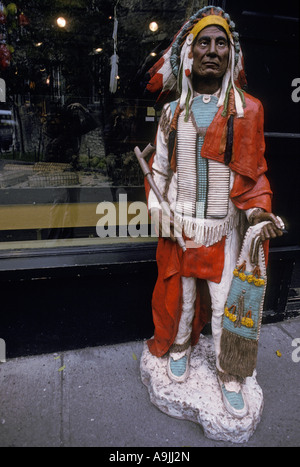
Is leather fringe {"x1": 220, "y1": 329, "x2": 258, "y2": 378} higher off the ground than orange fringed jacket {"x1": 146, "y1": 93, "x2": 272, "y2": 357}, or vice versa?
orange fringed jacket {"x1": 146, "y1": 93, "x2": 272, "y2": 357}

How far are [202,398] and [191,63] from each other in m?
2.09

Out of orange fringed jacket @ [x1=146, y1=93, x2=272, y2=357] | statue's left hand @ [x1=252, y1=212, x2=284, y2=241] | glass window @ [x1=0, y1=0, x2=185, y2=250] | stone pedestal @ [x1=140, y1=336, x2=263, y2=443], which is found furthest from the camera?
glass window @ [x1=0, y1=0, x2=185, y2=250]

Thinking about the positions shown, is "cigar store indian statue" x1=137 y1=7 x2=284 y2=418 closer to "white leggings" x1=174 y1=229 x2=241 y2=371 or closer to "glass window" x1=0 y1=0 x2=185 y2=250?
"white leggings" x1=174 y1=229 x2=241 y2=371

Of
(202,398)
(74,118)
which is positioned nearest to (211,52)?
(202,398)

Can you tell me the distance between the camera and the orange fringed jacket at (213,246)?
1921mm

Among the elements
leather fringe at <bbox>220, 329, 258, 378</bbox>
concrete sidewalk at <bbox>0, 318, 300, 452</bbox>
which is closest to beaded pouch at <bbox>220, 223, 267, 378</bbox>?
leather fringe at <bbox>220, 329, 258, 378</bbox>

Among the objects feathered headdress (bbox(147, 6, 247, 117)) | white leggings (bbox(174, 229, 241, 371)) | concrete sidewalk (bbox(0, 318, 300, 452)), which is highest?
feathered headdress (bbox(147, 6, 247, 117))

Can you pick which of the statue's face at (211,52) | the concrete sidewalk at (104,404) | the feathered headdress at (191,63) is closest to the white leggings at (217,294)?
the concrete sidewalk at (104,404)

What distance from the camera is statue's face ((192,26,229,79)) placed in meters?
1.83

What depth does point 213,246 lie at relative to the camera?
2.11 metres

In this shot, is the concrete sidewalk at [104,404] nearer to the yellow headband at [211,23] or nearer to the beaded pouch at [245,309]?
the beaded pouch at [245,309]

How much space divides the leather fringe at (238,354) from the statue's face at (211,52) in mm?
1551

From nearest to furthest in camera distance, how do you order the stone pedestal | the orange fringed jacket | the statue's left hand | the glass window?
the statue's left hand → the orange fringed jacket → the stone pedestal → the glass window
